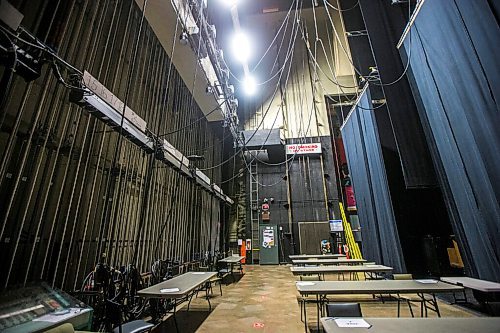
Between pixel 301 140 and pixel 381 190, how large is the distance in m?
6.20

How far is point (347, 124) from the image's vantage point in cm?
727

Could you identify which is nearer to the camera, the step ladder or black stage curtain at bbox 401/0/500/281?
black stage curtain at bbox 401/0/500/281

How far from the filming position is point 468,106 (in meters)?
2.73

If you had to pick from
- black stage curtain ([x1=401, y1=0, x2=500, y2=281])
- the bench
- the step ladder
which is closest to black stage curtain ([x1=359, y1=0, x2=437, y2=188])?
black stage curtain ([x1=401, y1=0, x2=500, y2=281])

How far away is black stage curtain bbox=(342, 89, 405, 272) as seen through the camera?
16.6 feet

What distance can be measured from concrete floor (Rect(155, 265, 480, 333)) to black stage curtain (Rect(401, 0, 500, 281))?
4.07 ft

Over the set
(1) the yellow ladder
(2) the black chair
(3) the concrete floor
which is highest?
(1) the yellow ladder

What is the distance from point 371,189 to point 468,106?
11.7 ft

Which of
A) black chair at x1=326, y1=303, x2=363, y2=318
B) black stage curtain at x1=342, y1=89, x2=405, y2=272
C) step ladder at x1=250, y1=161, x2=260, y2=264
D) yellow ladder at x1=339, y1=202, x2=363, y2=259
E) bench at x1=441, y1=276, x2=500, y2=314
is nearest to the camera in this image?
black chair at x1=326, y1=303, x2=363, y2=318

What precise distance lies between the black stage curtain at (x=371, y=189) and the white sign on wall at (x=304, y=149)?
350cm

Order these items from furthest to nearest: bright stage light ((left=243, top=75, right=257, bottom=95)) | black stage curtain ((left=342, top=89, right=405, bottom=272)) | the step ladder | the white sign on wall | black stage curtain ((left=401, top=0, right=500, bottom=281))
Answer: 1. the white sign on wall
2. the step ladder
3. bright stage light ((left=243, top=75, right=257, bottom=95))
4. black stage curtain ((left=342, top=89, right=405, bottom=272))
5. black stage curtain ((left=401, top=0, right=500, bottom=281))

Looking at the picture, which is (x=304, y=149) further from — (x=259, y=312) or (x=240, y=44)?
(x=259, y=312)

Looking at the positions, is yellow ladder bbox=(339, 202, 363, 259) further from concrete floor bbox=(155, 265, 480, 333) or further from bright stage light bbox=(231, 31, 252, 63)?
bright stage light bbox=(231, 31, 252, 63)

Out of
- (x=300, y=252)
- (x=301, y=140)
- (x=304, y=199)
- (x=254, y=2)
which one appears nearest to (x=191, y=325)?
(x=300, y=252)
